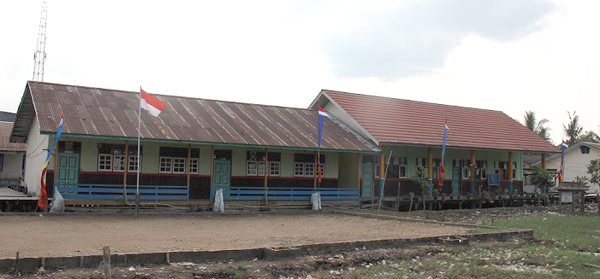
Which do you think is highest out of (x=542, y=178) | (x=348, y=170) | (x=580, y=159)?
(x=580, y=159)

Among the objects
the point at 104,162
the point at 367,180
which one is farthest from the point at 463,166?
the point at 104,162

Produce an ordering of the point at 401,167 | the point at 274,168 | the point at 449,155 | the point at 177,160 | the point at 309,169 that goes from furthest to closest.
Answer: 1. the point at 449,155
2. the point at 401,167
3. the point at 309,169
4. the point at 274,168
5. the point at 177,160

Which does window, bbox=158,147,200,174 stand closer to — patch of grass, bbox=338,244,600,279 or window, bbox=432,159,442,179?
patch of grass, bbox=338,244,600,279

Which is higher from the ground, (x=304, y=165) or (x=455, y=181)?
(x=304, y=165)

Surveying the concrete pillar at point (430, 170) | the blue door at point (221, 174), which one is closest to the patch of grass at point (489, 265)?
the blue door at point (221, 174)

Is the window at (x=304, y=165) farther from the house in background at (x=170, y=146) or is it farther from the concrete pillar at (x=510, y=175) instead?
the concrete pillar at (x=510, y=175)

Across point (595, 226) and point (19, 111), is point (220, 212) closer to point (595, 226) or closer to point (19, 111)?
point (19, 111)

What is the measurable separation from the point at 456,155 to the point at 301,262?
19907mm

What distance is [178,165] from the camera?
2053 cm

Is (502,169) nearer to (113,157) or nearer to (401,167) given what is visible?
(401,167)

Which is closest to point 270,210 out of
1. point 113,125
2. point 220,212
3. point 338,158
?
point 220,212

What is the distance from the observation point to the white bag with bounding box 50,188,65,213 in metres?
17.1

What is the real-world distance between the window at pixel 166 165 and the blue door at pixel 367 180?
862cm

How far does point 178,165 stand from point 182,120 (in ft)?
5.72
